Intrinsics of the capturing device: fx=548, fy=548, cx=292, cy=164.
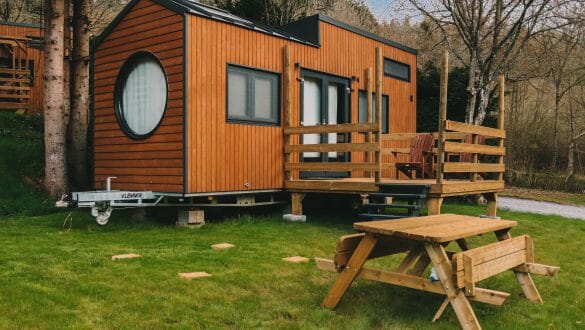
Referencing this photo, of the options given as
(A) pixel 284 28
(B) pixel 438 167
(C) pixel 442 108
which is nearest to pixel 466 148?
(B) pixel 438 167

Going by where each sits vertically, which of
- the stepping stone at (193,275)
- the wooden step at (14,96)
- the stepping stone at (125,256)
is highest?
the wooden step at (14,96)

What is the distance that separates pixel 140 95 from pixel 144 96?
0.13 meters

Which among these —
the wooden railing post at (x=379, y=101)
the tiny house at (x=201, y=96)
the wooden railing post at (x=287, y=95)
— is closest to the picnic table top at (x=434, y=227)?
the wooden railing post at (x=379, y=101)

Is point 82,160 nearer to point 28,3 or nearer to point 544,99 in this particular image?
point 28,3

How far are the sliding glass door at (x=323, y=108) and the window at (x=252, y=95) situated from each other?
0.86m

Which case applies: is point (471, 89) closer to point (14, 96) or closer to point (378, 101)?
point (378, 101)

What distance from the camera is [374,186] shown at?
28.2 ft

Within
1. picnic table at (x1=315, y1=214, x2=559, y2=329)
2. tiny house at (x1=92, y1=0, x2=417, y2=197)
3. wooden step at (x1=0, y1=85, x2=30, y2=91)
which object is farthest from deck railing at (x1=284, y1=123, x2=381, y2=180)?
wooden step at (x1=0, y1=85, x2=30, y2=91)

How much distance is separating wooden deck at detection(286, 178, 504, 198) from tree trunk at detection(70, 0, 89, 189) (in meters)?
4.89

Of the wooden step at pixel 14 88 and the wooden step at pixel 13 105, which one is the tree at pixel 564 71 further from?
the wooden step at pixel 13 105

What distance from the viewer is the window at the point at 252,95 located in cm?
883

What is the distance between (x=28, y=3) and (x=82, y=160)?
13953 millimetres

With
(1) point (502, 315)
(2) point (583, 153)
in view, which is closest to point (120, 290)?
(1) point (502, 315)

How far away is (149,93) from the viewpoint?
8.92m
